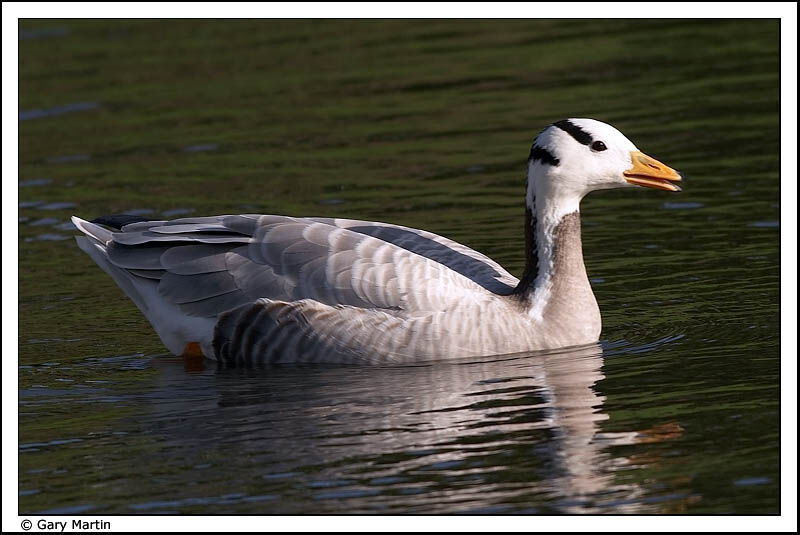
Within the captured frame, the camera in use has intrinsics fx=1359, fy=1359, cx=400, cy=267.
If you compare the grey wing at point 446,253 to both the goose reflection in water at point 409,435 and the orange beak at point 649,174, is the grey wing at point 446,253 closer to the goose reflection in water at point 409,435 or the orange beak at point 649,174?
the goose reflection in water at point 409,435

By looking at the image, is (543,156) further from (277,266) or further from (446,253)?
(277,266)

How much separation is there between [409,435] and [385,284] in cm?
211

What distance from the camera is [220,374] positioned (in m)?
11.7

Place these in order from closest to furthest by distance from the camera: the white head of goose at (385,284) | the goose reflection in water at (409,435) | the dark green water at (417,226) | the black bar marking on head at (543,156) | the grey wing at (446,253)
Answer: the goose reflection in water at (409,435) → the dark green water at (417,226) → the white head of goose at (385,284) → the black bar marking on head at (543,156) → the grey wing at (446,253)

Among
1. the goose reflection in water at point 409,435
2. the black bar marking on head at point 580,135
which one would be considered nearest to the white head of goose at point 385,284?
the black bar marking on head at point 580,135

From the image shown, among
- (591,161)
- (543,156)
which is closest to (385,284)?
(543,156)

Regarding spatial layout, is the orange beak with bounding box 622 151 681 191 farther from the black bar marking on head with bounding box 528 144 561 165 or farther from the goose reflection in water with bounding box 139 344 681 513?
the goose reflection in water with bounding box 139 344 681 513

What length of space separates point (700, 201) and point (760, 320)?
12.8 feet

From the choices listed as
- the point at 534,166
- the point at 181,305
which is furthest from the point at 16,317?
the point at 534,166

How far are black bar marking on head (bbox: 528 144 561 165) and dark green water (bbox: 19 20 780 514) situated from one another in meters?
1.65

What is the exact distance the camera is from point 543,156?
37.9 ft

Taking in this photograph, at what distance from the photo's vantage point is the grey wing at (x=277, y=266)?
11414 millimetres

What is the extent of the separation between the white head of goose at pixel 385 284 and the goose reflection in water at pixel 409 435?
0.22 metres

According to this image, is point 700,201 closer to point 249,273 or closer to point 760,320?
point 760,320
